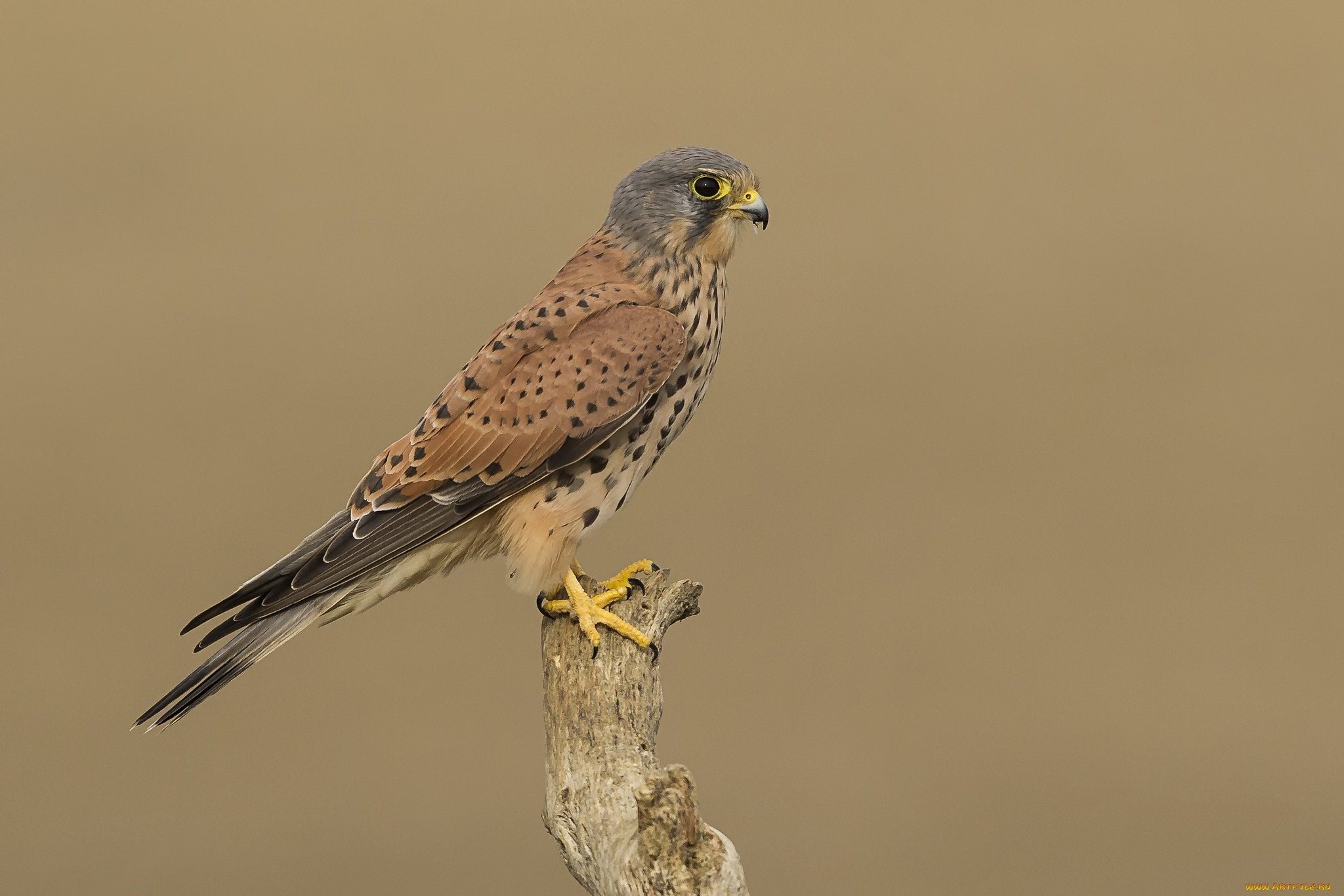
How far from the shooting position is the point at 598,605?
8.77 ft

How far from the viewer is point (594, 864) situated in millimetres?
2301

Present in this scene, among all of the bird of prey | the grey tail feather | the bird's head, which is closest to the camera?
the grey tail feather

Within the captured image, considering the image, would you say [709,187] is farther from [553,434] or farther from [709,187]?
[553,434]

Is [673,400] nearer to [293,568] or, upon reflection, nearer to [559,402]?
[559,402]

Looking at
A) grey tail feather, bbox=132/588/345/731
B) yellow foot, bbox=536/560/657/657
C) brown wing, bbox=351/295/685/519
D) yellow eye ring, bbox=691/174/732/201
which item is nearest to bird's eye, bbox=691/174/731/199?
yellow eye ring, bbox=691/174/732/201

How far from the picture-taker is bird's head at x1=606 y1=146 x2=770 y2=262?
8.55ft

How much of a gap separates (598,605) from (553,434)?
389 millimetres

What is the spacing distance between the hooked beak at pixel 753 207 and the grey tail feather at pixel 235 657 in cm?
109

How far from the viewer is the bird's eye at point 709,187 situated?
2.61 metres

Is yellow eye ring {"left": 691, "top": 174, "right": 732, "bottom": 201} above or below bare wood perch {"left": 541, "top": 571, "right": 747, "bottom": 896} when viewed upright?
above

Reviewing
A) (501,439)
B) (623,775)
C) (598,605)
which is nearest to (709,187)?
(501,439)

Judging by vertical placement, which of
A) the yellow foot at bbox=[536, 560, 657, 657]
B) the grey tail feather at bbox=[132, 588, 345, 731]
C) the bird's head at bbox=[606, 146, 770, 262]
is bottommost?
the grey tail feather at bbox=[132, 588, 345, 731]

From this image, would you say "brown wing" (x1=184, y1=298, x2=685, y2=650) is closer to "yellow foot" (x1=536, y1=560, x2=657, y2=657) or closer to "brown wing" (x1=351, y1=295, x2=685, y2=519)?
"brown wing" (x1=351, y1=295, x2=685, y2=519)

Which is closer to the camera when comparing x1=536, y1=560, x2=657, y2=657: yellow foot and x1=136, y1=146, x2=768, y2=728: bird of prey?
x1=136, y1=146, x2=768, y2=728: bird of prey
